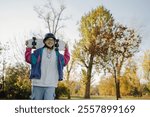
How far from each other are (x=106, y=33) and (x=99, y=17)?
3.71ft

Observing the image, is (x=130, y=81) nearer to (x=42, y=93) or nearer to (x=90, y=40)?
(x=90, y=40)

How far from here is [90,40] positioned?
2095cm

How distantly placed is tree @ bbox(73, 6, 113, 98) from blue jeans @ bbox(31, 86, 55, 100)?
1554cm

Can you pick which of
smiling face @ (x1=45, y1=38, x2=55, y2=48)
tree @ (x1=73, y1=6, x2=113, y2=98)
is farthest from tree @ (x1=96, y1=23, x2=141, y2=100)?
smiling face @ (x1=45, y1=38, x2=55, y2=48)

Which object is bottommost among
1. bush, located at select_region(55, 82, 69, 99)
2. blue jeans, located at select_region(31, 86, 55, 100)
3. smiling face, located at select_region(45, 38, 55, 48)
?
blue jeans, located at select_region(31, 86, 55, 100)

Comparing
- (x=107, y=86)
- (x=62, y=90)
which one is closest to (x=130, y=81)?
(x=107, y=86)

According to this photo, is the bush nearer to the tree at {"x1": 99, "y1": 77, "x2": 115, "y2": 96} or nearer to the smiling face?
the tree at {"x1": 99, "y1": 77, "x2": 115, "y2": 96}

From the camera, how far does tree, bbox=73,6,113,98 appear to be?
2077cm

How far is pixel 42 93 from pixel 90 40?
52.6 feet

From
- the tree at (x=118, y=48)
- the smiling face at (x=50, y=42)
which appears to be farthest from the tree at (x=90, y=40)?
the smiling face at (x=50, y=42)

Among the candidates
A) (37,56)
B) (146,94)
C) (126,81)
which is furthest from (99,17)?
(37,56)

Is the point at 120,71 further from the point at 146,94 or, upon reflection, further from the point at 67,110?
the point at 67,110

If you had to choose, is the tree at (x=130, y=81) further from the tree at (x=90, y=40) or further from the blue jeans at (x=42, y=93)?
the blue jeans at (x=42, y=93)

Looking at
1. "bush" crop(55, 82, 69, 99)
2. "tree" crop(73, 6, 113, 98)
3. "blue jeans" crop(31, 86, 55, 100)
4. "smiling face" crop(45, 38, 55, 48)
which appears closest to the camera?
"blue jeans" crop(31, 86, 55, 100)
